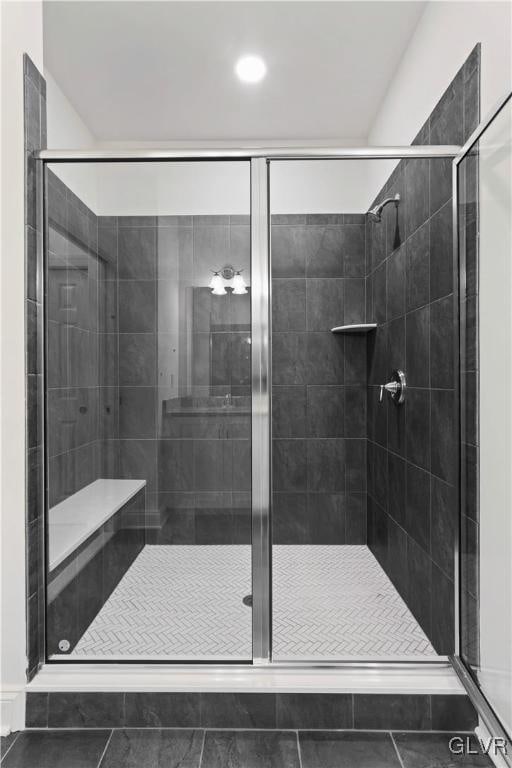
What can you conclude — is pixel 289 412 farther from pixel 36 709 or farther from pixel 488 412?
pixel 36 709

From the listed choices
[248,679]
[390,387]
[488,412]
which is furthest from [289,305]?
[248,679]

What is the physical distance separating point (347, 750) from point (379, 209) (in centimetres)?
202

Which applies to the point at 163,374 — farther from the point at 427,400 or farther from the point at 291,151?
the point at 427,400

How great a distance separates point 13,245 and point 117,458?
2.69 ft

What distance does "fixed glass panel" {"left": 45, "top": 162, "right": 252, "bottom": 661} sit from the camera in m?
1.60

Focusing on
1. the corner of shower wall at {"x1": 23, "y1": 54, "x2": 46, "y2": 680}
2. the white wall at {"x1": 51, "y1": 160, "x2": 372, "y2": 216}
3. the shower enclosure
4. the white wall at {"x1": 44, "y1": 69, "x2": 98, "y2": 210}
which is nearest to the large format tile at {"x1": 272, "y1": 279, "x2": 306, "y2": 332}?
the shower enclosure

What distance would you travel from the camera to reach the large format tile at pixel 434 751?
52.2 inches

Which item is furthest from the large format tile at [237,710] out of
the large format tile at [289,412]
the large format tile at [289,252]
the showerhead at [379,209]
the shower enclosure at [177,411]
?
the showerhead at [379,209]

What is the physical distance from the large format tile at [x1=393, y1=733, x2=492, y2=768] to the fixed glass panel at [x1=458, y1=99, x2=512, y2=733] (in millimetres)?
199

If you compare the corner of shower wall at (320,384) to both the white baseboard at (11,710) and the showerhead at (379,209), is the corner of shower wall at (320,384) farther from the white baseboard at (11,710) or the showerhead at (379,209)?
the white baseboard at (11,710)

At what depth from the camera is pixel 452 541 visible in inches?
63.3

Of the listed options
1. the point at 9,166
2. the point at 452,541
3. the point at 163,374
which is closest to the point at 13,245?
the point at 9,166

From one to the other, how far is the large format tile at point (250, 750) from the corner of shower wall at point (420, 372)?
0.66 m

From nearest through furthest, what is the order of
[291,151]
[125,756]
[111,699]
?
[125,756], [111,699], [291,151]
